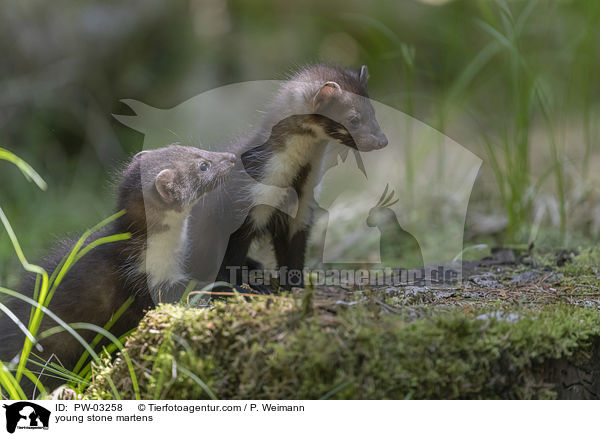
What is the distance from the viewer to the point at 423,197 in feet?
21.1

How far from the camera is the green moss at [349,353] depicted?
84.2 inches

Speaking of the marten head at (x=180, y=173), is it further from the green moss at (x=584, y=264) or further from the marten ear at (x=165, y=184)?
the green moss at (x=584, y=264)

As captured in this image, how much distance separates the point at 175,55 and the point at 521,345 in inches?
298

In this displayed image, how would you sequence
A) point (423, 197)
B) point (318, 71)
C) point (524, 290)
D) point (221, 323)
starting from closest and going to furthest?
1. point (221, 323)
2. point (524, 290)
3. point (318, 71)
4. point (423, 197)

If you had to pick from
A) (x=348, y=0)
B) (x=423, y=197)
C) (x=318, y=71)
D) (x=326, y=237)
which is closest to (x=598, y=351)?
(x=318, y=71)

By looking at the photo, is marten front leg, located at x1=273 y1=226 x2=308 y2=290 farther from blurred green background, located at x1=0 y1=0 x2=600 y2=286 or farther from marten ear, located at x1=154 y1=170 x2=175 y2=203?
blurred green background, located at x1=0 y1=0 x2=600 y2=286

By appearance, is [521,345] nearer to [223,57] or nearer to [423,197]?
[423,197]

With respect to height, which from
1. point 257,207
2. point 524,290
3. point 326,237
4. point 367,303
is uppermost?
point 326,237

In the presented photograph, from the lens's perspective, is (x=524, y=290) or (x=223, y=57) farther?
(x=223, y=57)

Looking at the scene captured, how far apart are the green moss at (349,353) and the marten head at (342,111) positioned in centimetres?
157

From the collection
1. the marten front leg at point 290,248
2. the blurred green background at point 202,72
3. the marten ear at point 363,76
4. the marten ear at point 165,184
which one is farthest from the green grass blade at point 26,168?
the blurred green background at point 202,72

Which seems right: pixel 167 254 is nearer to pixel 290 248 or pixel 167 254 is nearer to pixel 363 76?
pixel 290 248

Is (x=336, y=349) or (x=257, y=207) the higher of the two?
(x=257, y=207)
